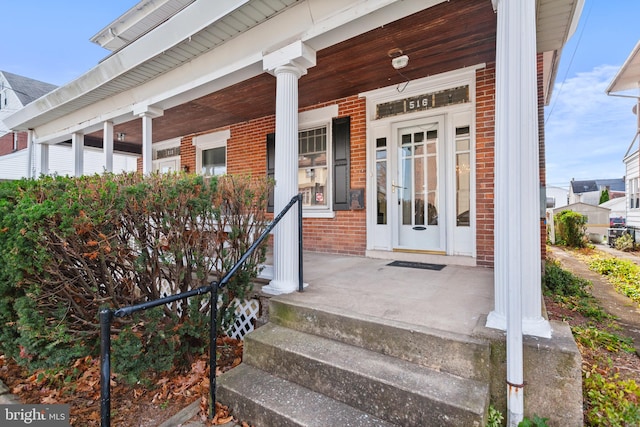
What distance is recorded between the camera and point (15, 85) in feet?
51.5

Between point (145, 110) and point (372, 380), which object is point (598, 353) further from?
point (145, 110)

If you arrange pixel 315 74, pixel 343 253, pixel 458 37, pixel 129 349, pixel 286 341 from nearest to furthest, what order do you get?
pixel 129 349 → pixel 286 341 → pixel 458 37 → pixel 315 74 → pixel 343 253

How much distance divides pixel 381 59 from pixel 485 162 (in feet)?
5.91

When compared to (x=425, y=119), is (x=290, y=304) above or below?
below

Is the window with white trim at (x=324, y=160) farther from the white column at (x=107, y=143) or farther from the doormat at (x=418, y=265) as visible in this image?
the white column at (x=107, y=143)

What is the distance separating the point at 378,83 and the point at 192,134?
4.71 m

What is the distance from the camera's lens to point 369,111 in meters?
4.86

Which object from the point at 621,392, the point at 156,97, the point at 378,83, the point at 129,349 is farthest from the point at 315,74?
the point at 621,392

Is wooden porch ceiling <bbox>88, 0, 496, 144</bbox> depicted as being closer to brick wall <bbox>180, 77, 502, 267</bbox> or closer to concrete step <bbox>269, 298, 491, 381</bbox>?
brick wall <bbox>180, 77, 502, 267</bbox>

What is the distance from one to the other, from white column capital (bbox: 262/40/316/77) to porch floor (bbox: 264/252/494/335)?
2.14 meters

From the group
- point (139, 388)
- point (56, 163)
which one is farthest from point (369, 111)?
point (56, 163)

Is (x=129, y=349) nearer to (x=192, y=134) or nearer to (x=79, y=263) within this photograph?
(x=79, y=263)

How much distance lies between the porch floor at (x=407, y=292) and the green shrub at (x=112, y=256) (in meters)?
0.82

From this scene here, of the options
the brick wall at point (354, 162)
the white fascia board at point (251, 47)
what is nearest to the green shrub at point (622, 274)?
the brick wall at point (354, 162)
